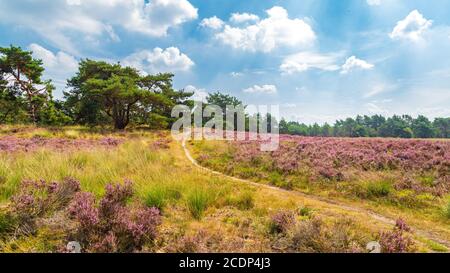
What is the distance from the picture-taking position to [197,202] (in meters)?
5.84

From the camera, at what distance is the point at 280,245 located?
14.6 ft

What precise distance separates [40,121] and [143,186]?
33709mm

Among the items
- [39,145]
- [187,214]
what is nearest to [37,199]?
[187,214]

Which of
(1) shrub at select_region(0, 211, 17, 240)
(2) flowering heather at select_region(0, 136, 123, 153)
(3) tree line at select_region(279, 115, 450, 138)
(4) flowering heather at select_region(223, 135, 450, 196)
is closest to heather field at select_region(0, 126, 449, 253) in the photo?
(1) shrub at select_region(0, 211, 17, 240)

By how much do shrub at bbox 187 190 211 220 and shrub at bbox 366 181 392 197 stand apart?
6.01 m

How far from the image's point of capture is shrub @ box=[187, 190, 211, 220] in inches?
220

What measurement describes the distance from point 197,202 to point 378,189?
649 cm

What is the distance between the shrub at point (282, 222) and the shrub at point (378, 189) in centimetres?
515

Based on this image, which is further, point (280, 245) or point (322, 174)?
point (322, 174)

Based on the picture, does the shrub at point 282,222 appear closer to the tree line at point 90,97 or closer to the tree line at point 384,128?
the tree line at point 90,97

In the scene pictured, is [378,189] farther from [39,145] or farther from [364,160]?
[39,145]

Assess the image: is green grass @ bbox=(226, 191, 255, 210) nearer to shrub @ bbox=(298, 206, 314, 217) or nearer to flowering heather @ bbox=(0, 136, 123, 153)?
shrub @ bbox=(298, 206, 314, 217)
